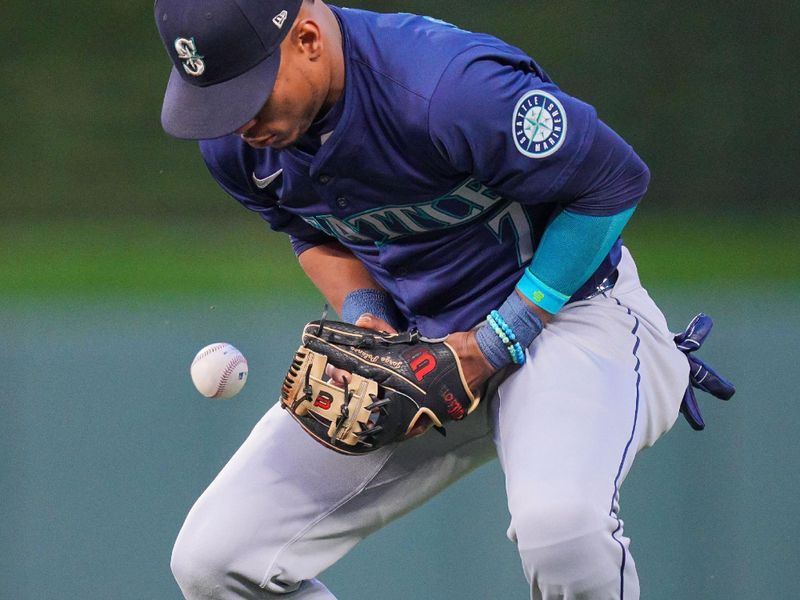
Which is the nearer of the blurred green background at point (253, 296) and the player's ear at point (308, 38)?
the player's ear at point (308, 38)

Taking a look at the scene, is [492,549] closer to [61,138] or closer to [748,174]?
[748,174]

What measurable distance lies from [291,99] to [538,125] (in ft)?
1.44

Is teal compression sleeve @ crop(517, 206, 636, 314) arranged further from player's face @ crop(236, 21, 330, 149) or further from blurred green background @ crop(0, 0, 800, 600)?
blurred green background @ crop(0, 0, 800, 600)

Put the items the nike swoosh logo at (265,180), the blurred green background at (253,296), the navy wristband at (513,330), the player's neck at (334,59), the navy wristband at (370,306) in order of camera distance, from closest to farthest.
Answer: the player's neck at (334,59), the navy wristband at (513,330), the nike swoosh logo at (265,180), the navy wristband at (370,306), the blurred green background at (253,296)

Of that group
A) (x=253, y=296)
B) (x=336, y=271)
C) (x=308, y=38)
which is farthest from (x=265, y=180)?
(x=253, y=296)

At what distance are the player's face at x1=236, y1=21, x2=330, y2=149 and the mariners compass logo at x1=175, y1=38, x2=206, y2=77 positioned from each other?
0.42ft

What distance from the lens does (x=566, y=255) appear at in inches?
92.0

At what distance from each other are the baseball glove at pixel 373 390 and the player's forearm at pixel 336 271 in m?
0.31

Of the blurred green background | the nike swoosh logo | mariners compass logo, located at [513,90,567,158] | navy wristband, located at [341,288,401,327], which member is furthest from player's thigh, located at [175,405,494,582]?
the blurred green background

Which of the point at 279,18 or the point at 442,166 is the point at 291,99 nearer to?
the point at 279,18

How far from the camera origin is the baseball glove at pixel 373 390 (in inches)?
93.3

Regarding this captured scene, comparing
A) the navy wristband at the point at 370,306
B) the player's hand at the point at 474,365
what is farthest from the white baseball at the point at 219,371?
the player's hand at the point at 474,365

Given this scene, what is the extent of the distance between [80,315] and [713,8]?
11.1 feet

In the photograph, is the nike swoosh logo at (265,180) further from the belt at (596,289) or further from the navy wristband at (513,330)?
the belt at (596,289)
